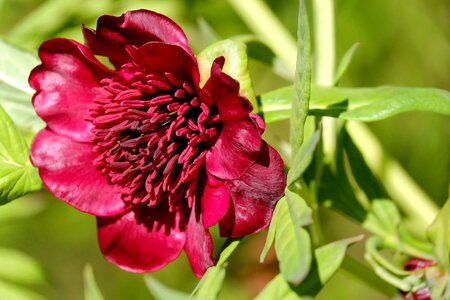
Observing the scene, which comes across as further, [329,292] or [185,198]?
[329,292]

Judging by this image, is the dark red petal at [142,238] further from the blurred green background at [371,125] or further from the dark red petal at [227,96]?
the blurred green background at [371,125]

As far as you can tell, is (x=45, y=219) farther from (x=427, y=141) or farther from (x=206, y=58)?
(x=206, y=58)

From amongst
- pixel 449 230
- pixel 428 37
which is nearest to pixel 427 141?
pixel 428 37

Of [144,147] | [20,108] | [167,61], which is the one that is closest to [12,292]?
[20,108]

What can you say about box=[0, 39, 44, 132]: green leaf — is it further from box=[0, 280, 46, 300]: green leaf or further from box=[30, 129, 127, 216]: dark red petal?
box=[0, 280, 46, 300]: green leaf

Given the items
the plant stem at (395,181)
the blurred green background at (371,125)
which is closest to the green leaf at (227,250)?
the plant stem at (395,181)

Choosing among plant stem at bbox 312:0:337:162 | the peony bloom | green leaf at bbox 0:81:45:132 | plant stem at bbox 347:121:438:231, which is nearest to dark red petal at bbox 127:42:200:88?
the peony bloom

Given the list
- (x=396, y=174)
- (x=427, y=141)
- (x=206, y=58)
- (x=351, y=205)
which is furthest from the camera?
(x=427, y=141)
